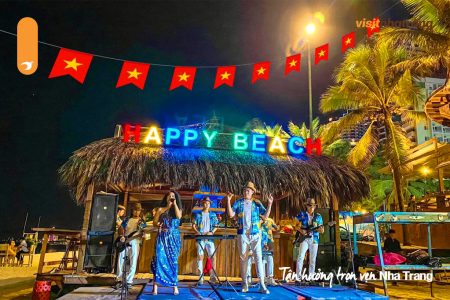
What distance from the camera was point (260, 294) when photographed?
632cm

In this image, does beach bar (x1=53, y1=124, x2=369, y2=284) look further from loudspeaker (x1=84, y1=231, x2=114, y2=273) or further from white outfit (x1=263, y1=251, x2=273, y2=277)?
white outfit (x1=263, y1=251, x2=273, y2=277)

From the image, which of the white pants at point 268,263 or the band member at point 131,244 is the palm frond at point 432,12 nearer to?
the white pants at point 268,263

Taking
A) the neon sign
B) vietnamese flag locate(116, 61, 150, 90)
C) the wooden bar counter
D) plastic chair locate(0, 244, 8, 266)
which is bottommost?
plastic chair locate(0, 244, 8, 266)

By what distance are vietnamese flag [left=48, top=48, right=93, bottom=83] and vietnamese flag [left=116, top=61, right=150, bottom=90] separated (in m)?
1.03

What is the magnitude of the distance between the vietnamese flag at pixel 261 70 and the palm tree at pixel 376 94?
710 cm

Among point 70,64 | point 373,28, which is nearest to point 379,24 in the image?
point 373,28

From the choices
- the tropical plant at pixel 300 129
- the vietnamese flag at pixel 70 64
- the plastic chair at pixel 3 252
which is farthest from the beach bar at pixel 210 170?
the tropical plant at pixel 300 129

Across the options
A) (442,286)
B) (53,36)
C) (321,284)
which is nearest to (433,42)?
(442,286)

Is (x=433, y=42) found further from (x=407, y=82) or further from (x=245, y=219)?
(x=245, y=219)

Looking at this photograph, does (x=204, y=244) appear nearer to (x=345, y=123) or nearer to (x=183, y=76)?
(x=183, y=76)

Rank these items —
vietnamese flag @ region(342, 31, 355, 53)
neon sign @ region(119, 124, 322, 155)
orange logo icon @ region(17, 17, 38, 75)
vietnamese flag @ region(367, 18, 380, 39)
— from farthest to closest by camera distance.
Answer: vietnamese flag @ region(367, 18, 380, 39)
vietnamese flag @ region(342, 31, 355, 53)
neon sign @ region(119, 124, 322, 155)
orange logo icon @ region(17, 17, 38, 75)

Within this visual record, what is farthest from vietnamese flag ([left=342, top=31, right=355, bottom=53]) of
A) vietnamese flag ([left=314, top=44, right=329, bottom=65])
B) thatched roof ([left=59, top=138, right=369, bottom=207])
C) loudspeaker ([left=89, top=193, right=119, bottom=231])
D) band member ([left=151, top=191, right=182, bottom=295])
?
loudspeaker ([left=89, top=193, right=119, bottom=231])

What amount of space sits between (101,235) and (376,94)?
14358 mm

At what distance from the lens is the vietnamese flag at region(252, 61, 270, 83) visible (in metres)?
11.6
